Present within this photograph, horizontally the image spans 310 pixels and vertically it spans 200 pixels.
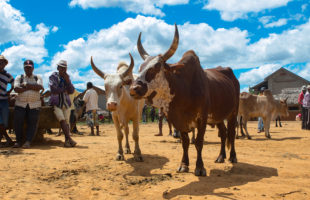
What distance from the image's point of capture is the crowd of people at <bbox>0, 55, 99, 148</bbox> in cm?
709

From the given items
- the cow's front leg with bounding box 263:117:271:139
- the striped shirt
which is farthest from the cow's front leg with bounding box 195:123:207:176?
the cow's front leg with bounding box 263:117:271:139

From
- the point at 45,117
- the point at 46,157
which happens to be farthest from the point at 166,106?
the point at 45,117

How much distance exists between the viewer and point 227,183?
4.07 m

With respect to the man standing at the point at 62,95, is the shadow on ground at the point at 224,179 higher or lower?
lower

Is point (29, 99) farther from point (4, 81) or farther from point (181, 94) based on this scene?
point (181, 94)

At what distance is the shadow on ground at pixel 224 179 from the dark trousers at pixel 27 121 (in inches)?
188

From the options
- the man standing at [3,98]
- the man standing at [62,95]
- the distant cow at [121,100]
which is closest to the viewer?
the distant cow at [121,100]

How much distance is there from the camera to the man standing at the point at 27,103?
23.2 ft

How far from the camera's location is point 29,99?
715 centimetres

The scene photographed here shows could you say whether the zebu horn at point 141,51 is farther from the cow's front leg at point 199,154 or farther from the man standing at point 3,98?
the man standing at point 3,98

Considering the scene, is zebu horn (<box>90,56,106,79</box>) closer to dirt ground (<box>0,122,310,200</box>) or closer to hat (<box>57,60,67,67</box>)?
dirt ground (<box>0,122,310,200</box>)

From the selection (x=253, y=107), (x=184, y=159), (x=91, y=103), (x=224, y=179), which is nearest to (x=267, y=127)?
(x=253, y=107)

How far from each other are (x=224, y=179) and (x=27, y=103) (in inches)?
209

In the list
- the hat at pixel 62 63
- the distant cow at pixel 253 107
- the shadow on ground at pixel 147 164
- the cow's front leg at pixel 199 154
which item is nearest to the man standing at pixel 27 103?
the hat at pixel 62 63
